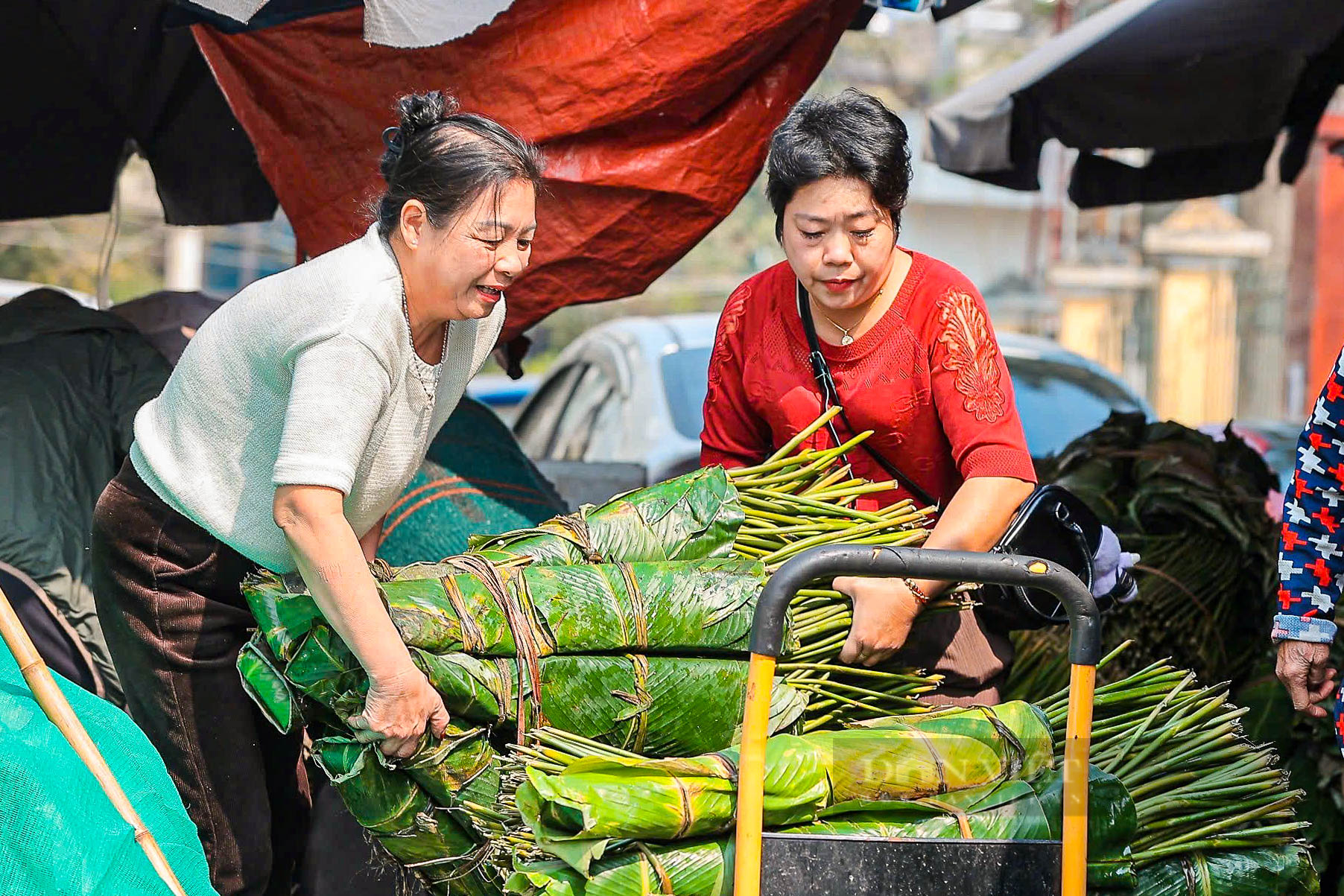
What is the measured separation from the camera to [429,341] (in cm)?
251

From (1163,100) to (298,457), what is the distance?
4.21 metres

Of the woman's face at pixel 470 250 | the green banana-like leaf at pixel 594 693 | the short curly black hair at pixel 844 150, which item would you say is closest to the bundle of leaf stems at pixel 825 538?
the green banana-like leaf at pixel 594 693

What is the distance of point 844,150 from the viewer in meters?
2.59

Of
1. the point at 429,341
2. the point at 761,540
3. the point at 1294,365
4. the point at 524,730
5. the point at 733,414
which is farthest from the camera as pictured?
the point at 1294,365

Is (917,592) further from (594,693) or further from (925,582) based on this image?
(594,693)

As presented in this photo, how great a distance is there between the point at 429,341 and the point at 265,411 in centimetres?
30

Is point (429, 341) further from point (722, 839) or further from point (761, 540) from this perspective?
point (722, 839)

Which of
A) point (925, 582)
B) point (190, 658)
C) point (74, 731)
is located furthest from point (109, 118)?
point (925, 582)

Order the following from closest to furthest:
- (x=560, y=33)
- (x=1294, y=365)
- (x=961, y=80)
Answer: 1. (x=560, y=33)
2. (x=1294, y=365)
3. (x=961, y=80)

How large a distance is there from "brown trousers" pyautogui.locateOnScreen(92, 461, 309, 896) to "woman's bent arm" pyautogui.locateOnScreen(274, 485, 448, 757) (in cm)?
56

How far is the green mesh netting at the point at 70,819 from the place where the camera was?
2.27 meters

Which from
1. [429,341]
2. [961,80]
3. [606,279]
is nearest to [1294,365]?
[606,279]

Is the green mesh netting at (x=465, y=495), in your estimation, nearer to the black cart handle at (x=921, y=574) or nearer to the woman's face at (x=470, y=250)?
the woman's face at (x=470, y=250)

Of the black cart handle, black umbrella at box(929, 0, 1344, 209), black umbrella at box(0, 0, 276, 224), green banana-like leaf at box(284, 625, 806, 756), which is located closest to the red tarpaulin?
black umbrella at box(0, 0, 276, 224)
